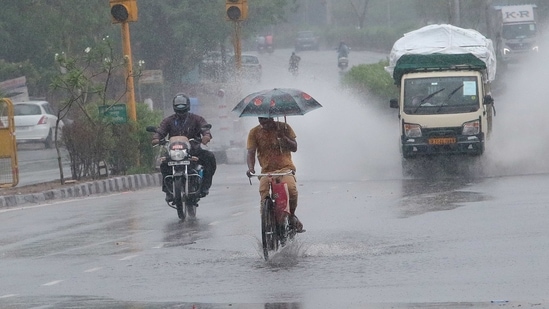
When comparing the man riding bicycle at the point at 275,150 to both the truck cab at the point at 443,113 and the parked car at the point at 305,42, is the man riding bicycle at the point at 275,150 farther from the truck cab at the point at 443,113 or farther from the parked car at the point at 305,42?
the parked car at the point at 305,42

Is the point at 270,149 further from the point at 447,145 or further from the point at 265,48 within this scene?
the point at 265,48

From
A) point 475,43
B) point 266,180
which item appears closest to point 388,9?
point 475,43

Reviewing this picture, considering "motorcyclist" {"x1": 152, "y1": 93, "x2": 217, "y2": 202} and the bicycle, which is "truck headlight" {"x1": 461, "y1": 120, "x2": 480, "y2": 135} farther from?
the bicycle

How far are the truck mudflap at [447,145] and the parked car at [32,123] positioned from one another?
20.2 m

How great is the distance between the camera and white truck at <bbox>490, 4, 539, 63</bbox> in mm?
69000

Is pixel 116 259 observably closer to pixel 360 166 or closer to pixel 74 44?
pixel 360 166

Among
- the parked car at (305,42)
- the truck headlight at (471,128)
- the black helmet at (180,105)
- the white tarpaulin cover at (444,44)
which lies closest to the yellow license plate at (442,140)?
the truck headlight at (471,128)

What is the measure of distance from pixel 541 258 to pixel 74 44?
39.0 metres

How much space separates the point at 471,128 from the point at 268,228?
39.3 feet

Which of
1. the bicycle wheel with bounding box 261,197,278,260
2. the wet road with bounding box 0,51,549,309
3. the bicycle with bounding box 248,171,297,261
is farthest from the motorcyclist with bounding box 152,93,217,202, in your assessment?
the bicycle wheel with bounding box 261,197,278,260

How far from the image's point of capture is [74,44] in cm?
4888

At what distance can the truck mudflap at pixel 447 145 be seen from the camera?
23.7 m

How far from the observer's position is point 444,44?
26.6m

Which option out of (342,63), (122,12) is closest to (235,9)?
(122,12)
